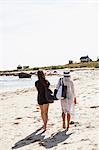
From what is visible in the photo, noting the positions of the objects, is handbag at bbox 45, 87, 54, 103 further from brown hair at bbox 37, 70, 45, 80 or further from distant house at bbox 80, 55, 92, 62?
distant house at bbox 80, 55, 92, 62

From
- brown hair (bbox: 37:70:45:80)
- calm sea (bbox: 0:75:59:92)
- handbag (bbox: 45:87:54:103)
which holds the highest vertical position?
brown hair (bbox: 37:70:45:80)

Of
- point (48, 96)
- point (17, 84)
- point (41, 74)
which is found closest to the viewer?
point (41, 74)

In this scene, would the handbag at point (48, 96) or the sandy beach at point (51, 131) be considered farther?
the handbag at point (48, 96)

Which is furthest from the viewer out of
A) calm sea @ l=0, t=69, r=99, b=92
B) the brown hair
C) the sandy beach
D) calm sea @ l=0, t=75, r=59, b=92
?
calm sea @ l=0, t=75, r=59, b=92

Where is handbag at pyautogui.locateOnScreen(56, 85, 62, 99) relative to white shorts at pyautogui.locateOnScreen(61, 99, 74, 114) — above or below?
above

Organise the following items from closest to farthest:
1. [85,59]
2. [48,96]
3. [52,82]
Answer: [48,96], [52,82], [85,59]

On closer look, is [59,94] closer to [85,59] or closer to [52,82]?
[52,82]

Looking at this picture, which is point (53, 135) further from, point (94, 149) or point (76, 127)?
point (94, 149)

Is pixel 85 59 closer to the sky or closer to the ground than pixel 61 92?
closer to the sky

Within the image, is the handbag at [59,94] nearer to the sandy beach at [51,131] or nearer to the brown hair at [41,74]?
the brown hair at [41,74]

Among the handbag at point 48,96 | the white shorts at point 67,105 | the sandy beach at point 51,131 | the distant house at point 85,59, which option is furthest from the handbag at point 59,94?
the distant house at point 85,59

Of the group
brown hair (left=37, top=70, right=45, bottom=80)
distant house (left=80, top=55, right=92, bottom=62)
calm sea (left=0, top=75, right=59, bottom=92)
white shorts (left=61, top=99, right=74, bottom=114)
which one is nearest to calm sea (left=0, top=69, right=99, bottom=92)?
calm sea (left=0, top=75, right=59, bottom=92)

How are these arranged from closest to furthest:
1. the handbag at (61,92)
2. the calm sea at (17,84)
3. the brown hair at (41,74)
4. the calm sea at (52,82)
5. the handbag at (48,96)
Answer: the handbag at (61,92)
the brown hair at (41,74)
the handbag at (48,96)
the calm sea at (52,82)
the calm sea at (17,84)

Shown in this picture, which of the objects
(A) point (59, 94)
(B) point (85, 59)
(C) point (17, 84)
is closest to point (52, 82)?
(C) point (17, 84)
